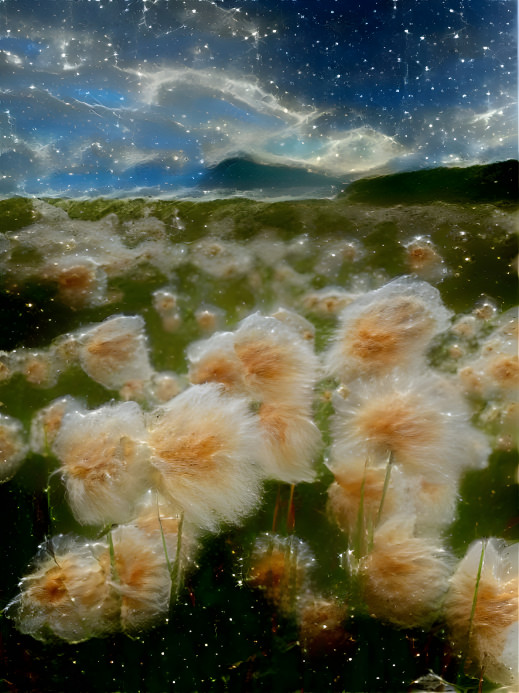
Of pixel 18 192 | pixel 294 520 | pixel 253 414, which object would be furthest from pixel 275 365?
pixel 18 192

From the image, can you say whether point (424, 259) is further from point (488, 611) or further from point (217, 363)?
Result: point (488, 611)

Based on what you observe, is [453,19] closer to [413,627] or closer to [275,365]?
[275,365]

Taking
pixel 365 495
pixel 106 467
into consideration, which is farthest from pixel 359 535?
pixel 106 467

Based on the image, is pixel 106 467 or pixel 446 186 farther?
pixel 446 186

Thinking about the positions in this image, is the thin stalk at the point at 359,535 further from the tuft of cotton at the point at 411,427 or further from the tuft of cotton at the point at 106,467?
the tuft of cotton at the point at 106,467

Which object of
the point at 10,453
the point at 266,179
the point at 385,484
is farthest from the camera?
the point at 266,179

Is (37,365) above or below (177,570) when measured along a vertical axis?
above

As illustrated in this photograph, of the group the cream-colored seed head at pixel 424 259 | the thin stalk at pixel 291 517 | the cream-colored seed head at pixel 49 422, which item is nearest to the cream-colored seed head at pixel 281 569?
the thin stalk at pixel 291 517
